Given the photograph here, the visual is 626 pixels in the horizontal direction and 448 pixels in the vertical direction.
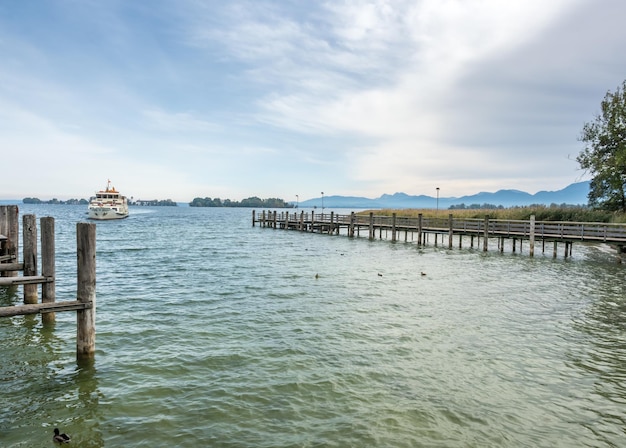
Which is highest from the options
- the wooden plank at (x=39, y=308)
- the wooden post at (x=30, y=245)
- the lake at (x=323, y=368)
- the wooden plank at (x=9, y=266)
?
the wooden post at (x=30, y=245)

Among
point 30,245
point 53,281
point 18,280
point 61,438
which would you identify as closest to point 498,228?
point 53,281

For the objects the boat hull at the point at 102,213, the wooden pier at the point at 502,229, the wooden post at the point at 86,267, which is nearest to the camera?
the wooden post at the point at 86,267

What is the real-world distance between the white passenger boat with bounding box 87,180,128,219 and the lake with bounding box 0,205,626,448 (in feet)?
238

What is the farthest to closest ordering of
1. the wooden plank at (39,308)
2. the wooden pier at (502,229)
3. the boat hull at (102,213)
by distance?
the boat hull at (102,213) → the wooden pier at (502,229) → the wooden plank at (39,308)

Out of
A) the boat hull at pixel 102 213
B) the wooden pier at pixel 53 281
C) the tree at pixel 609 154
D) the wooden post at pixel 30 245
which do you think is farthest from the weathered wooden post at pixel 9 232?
the boat hull at pixel 102 213

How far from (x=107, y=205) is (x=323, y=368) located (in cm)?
8587

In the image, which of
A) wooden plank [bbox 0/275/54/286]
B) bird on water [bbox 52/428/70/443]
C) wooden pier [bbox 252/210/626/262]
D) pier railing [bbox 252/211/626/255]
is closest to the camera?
bird on water [bbox 52/428/70/443]

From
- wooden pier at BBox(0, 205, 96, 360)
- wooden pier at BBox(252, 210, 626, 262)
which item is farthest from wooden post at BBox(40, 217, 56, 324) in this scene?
wooden pier at BBox(252, 210, 626, 262)

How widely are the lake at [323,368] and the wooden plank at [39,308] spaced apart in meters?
1.41

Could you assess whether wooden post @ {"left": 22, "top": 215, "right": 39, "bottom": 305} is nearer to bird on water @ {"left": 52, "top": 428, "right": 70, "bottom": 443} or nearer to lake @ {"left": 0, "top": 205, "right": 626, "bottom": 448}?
lake @ {"left": 0, "top": 205, "right": 626, "bottom": 448}

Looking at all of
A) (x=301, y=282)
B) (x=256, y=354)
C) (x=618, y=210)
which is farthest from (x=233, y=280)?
(x=618, y=210)

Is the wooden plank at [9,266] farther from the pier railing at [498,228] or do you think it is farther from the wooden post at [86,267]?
the pier railing at [498,228]

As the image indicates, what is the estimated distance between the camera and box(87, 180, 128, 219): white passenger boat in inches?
3189

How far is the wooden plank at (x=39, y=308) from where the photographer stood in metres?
7.00
